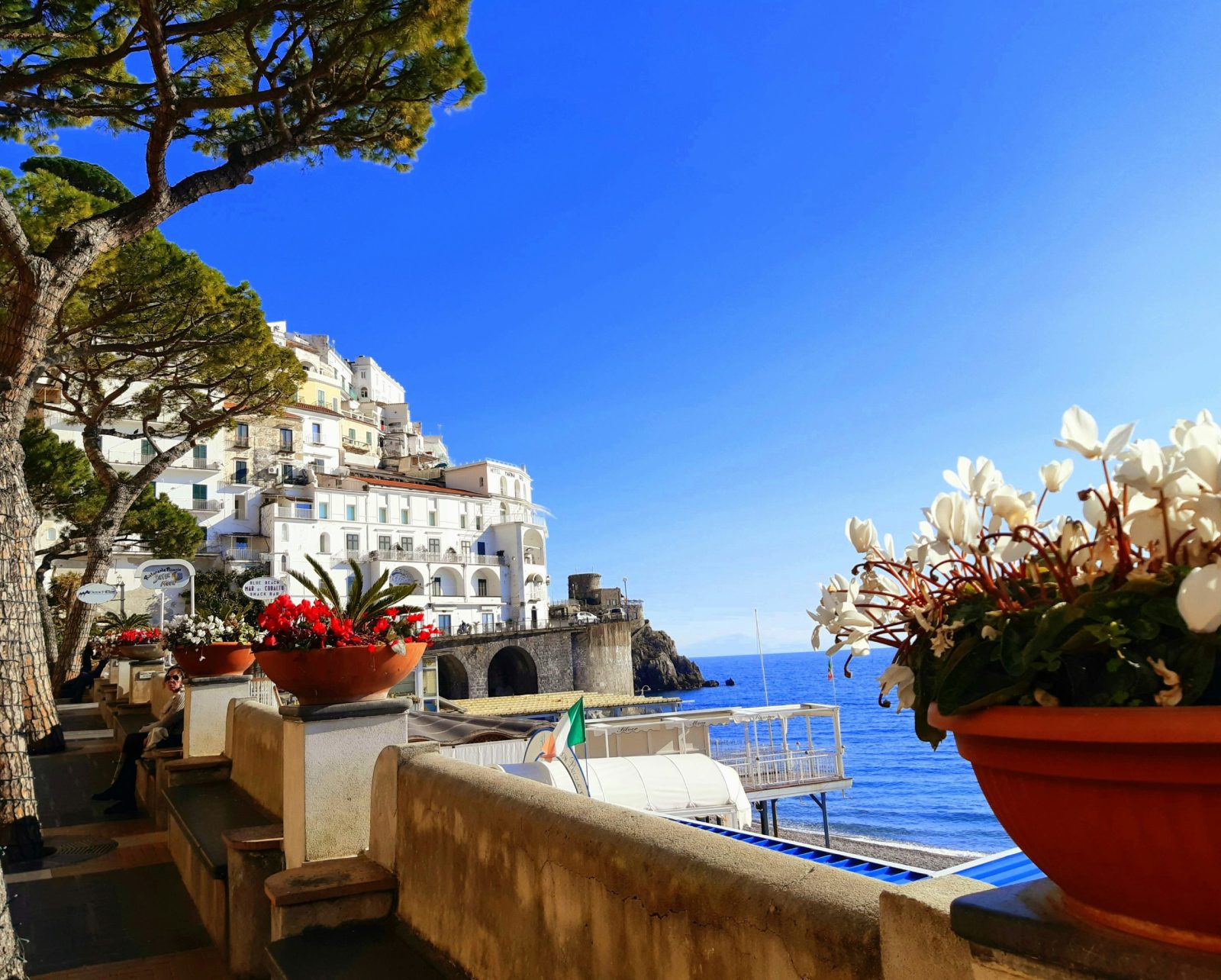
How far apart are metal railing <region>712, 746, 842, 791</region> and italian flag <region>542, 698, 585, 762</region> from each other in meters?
6.58

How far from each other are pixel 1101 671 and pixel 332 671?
4.09 m

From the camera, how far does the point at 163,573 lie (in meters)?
13.9

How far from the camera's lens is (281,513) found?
54875 millimetres

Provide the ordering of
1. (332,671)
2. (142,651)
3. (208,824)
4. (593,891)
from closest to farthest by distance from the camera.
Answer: (593,891), (332,671), (208,824), (142,651)

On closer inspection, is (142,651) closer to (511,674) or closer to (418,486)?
(511,674)

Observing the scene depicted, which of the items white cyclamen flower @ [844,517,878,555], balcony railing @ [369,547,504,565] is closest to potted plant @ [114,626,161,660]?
white cyclamen flower @ [844,517,878,555]

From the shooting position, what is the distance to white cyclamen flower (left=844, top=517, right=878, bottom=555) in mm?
1471

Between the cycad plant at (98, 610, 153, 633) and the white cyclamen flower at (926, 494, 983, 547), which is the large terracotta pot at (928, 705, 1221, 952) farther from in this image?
the cycad plant at (98, 610, 153, 633)

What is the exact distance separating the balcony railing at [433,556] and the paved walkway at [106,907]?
167ft

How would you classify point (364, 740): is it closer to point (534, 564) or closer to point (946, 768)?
point (946, 768)

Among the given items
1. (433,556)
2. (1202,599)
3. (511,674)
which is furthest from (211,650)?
(511,674)

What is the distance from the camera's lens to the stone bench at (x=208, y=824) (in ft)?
18.1

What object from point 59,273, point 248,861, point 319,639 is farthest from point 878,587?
point 59,273

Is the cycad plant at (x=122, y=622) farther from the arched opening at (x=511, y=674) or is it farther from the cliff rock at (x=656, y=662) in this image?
the cliff rock at (x=656, y=662)
